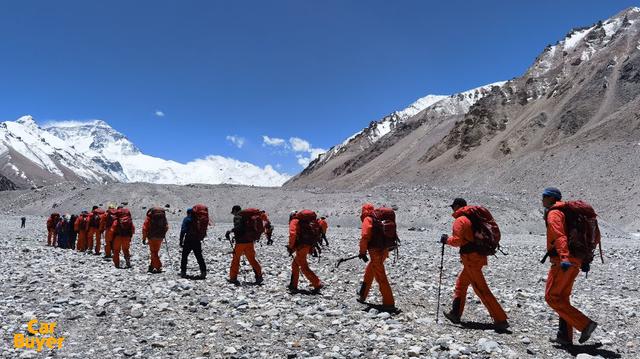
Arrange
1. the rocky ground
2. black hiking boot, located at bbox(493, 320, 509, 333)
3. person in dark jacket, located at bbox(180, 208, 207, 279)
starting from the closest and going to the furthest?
the rocky ground → black hiking boot, located at bbox(493, 320, 509, 333) → person in dark jacket, located at bbox(180, 208, 207, 279)

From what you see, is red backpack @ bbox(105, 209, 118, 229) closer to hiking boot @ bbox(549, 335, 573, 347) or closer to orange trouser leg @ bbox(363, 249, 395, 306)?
orange trouser leg @ bbox(363, 249, 395, 306)

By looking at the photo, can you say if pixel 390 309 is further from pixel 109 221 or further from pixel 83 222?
pixel 83 222

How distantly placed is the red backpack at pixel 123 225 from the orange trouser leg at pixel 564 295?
46.7 ft

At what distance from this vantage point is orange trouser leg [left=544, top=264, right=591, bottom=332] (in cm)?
846

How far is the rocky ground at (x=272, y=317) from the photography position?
8328 mm

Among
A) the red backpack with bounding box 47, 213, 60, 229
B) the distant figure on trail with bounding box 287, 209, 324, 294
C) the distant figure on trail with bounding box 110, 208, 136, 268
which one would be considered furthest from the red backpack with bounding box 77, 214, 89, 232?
the distant figure on trail with bounding box 287, 209, 324, 294

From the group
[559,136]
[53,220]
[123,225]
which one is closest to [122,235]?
[123,225]

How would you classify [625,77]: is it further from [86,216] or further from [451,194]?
[86,216]

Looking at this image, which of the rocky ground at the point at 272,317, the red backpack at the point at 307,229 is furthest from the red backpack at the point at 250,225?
the red backpack at the point at 307,229

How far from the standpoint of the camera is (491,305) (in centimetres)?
973

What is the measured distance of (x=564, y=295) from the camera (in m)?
8.56

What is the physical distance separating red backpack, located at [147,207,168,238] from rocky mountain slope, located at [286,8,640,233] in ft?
179

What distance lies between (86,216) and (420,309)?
19.8 m

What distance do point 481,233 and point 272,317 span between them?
4.51 metres
